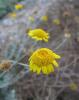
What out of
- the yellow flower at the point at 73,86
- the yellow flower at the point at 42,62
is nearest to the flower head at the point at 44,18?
the yellow flower at the point at 73,86

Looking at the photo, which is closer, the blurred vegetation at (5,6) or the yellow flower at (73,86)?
the yellow flower at (73,86)

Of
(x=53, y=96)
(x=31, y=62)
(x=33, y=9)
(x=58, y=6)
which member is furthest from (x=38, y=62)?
(x=33, y=9)

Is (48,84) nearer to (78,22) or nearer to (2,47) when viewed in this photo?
(2,47)

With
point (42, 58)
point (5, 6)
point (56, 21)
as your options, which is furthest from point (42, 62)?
point (5, 6)

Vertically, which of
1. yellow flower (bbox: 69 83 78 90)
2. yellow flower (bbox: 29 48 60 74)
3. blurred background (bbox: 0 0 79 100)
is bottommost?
yellow flower (bbox: 69 83 78 90)

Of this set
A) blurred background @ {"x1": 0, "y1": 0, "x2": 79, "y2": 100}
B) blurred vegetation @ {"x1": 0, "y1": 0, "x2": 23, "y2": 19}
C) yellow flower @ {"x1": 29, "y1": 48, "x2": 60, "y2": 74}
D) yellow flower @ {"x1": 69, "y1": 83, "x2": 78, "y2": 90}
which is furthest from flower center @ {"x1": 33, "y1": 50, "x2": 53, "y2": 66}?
blurred vegetation @ {"x1": 0, "y1": 0, "x2": 23, "y2": 19}

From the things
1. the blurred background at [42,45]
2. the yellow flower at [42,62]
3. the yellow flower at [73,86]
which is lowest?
the yellow flower at [73,86]

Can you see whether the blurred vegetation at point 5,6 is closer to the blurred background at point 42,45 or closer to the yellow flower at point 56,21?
the blurred background at point 42,45

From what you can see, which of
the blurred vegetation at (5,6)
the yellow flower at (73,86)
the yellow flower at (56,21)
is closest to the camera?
the yellow flower at (73,86)

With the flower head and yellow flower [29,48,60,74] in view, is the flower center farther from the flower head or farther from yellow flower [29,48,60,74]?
the flower head
